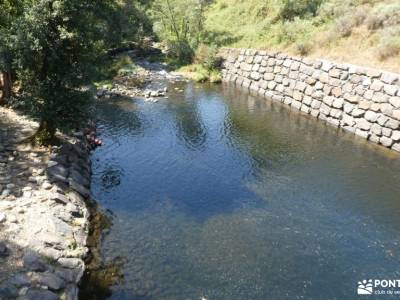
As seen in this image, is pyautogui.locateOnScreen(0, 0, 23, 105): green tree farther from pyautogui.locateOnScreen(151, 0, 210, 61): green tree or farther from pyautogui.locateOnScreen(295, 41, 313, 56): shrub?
pyautogui.locateOnScreen(151, 0, 210, 61): green tree

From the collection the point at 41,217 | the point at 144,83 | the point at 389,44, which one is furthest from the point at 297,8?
the point at 41,217

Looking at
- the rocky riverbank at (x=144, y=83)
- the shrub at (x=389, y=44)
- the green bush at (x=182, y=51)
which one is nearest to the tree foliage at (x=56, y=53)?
the rocky riverbank at (x=144, y=83)

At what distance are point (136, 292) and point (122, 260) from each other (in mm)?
2060

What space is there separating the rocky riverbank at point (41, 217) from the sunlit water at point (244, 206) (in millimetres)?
1631

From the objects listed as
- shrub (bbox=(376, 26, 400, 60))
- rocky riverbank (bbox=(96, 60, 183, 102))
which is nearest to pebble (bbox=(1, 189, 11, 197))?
rocky riverbank (bbox=(96, 60, 183, 102))

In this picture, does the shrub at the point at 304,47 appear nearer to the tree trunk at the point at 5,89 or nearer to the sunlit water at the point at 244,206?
the sunlit water at the point at 244,206

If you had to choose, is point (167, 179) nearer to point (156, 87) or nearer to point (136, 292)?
point (136, 292)

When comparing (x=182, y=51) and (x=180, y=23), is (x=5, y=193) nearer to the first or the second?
(x=182, y=51)

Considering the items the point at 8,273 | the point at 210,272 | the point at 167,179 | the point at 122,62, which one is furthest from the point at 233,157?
the point at 122,62

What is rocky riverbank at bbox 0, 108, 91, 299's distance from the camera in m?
13.9

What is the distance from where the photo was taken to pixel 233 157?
26.9 metres

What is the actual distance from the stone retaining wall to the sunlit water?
130 centimetres

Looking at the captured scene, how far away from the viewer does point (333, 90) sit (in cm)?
3319

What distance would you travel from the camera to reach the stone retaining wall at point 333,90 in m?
28.6
